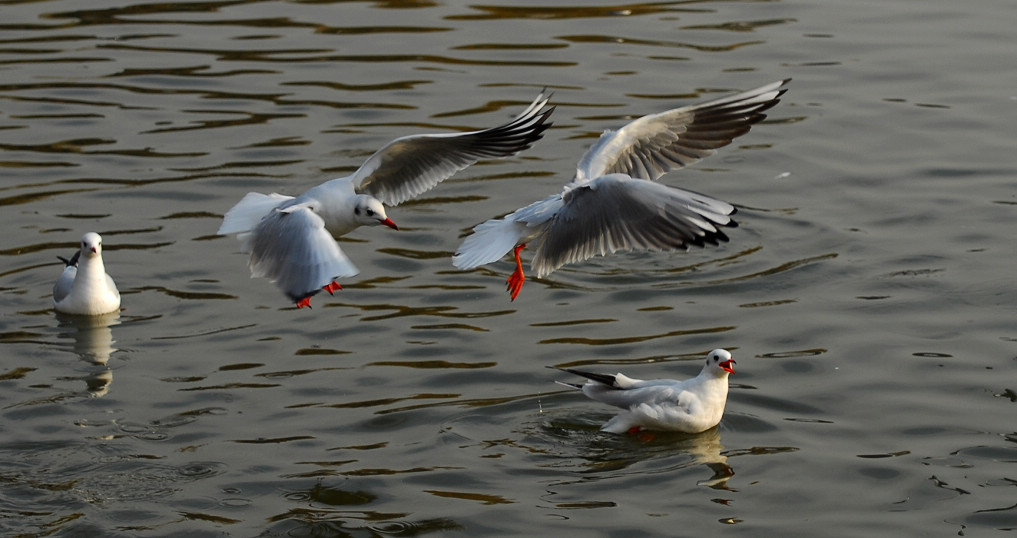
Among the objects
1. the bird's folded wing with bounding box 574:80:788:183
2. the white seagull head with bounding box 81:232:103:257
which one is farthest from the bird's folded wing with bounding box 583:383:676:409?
the white seagull head with bounding box 81:232:103:257

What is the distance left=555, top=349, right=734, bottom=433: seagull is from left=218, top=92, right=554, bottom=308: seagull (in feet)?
5.25

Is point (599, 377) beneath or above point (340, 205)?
beneath

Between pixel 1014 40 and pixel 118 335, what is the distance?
437 inches

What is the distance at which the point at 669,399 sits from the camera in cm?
951

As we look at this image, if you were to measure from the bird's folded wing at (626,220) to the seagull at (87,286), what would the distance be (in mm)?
3637

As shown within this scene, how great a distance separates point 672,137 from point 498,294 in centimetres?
219

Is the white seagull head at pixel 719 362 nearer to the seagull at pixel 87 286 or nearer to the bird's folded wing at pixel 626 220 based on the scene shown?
the bird's folded wing at pixel 626 220

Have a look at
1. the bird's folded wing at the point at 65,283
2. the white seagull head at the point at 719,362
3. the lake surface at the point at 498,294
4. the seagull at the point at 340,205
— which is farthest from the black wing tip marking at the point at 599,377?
the bird's folded wing at the point at 65,283

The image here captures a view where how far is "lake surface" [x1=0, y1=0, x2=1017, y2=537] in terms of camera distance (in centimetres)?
889

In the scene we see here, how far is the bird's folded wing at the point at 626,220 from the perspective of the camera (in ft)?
28.8

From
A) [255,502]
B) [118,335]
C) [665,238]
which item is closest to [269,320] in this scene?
[118,335]

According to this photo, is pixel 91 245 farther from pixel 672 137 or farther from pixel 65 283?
pixel 672 137

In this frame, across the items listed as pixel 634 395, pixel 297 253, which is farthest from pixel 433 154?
pixel 634 395

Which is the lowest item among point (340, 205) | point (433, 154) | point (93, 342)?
point (93, 342)
